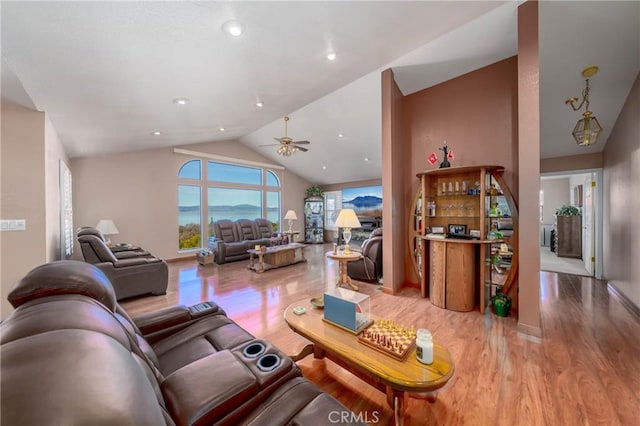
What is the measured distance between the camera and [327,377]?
6.38ft

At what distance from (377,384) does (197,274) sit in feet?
15.1

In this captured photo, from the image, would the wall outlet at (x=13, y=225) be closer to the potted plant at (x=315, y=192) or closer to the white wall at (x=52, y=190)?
the white wall at (x=52, y=190)

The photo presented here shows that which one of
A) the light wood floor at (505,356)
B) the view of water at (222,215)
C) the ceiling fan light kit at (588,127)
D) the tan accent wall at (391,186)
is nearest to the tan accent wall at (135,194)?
the view of water at (222,215)

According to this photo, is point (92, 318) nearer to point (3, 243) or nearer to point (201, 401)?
point (201, 401)

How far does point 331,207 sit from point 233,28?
27.3 ft

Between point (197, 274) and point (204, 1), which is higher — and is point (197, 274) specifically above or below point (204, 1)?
below

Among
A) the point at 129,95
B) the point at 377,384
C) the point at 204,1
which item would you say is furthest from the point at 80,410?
the point at 129,95

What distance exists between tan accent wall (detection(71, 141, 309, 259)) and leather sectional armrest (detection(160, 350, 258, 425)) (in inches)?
240

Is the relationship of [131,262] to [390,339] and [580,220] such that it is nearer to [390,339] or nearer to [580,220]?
[390,339]

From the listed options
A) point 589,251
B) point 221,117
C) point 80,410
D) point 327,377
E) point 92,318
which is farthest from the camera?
point 589,251

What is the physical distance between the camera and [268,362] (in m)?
1.27

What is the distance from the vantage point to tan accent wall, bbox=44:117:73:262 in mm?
2945

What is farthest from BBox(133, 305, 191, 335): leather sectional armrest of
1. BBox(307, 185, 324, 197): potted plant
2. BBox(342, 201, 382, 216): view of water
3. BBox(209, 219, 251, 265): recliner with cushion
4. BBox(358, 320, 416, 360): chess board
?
BBox(307, 185, 324, 197): potted plant

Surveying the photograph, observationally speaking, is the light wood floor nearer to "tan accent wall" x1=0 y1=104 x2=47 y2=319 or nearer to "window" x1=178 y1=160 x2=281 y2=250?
"tan accent wall" x1=0 y1=104 x2=47 y2=319
